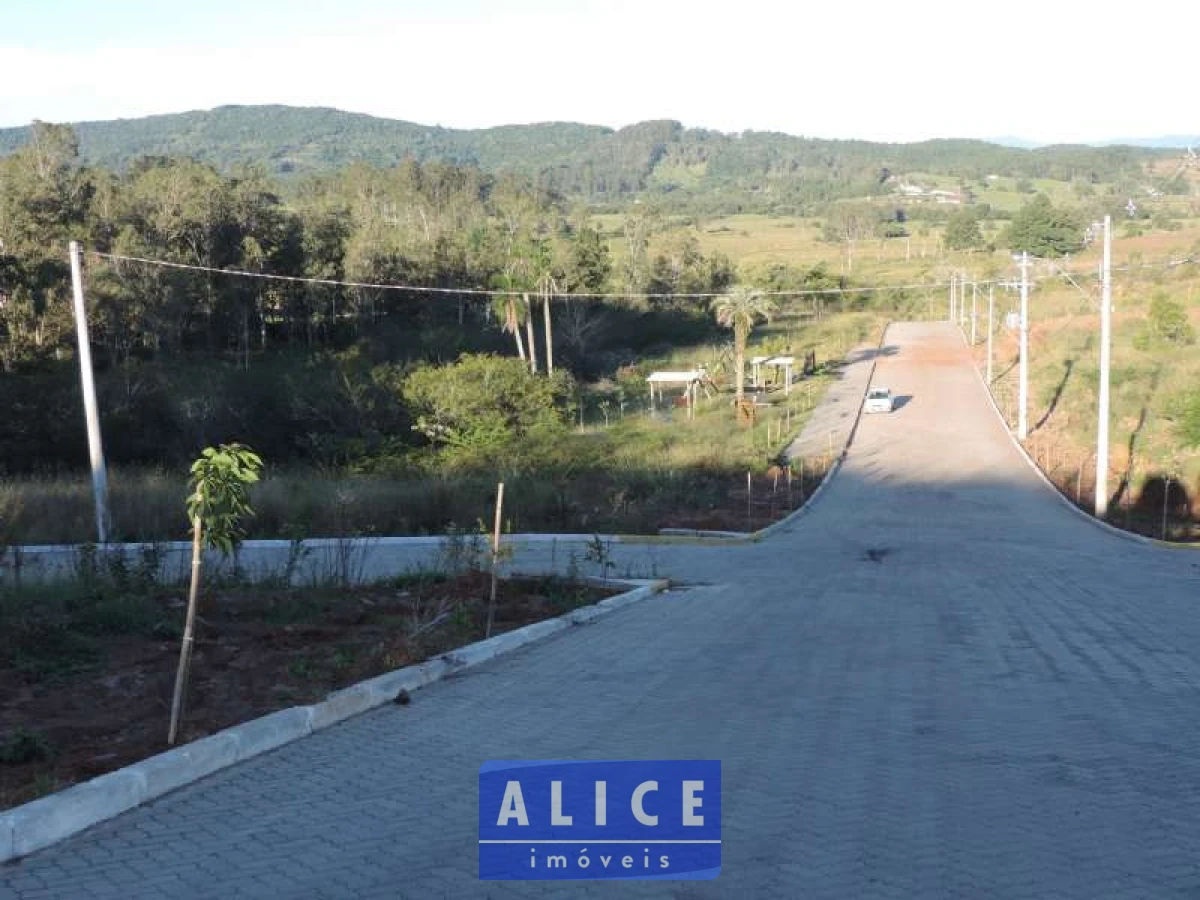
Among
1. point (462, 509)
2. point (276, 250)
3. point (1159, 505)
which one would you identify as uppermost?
point (276, 250)

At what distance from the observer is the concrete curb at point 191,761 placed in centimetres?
550

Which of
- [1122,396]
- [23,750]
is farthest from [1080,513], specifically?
[23,750]

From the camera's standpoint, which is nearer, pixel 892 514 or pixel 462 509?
pixel 462 509

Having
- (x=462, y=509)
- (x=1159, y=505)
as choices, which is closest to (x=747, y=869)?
(x=462, y=509)

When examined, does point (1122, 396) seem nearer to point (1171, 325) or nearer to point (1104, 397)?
point (1171, 325)

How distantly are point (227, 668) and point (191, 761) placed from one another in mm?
2301

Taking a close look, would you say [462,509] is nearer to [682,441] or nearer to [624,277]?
[682,441]

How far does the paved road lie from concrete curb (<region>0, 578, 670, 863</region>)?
103mm

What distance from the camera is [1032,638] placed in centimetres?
1206

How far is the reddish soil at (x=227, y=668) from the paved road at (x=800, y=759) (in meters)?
0.61

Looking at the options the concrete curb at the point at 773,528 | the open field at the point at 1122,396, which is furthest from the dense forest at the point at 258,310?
the concrete curb at the point at 773,528

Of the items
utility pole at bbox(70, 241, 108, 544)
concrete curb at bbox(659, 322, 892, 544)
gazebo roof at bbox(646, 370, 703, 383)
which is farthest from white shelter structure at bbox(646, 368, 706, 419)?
utility pole at bbox(70, 241, 108, 544)

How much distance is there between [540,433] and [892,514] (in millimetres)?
16260

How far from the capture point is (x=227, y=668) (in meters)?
8.79
